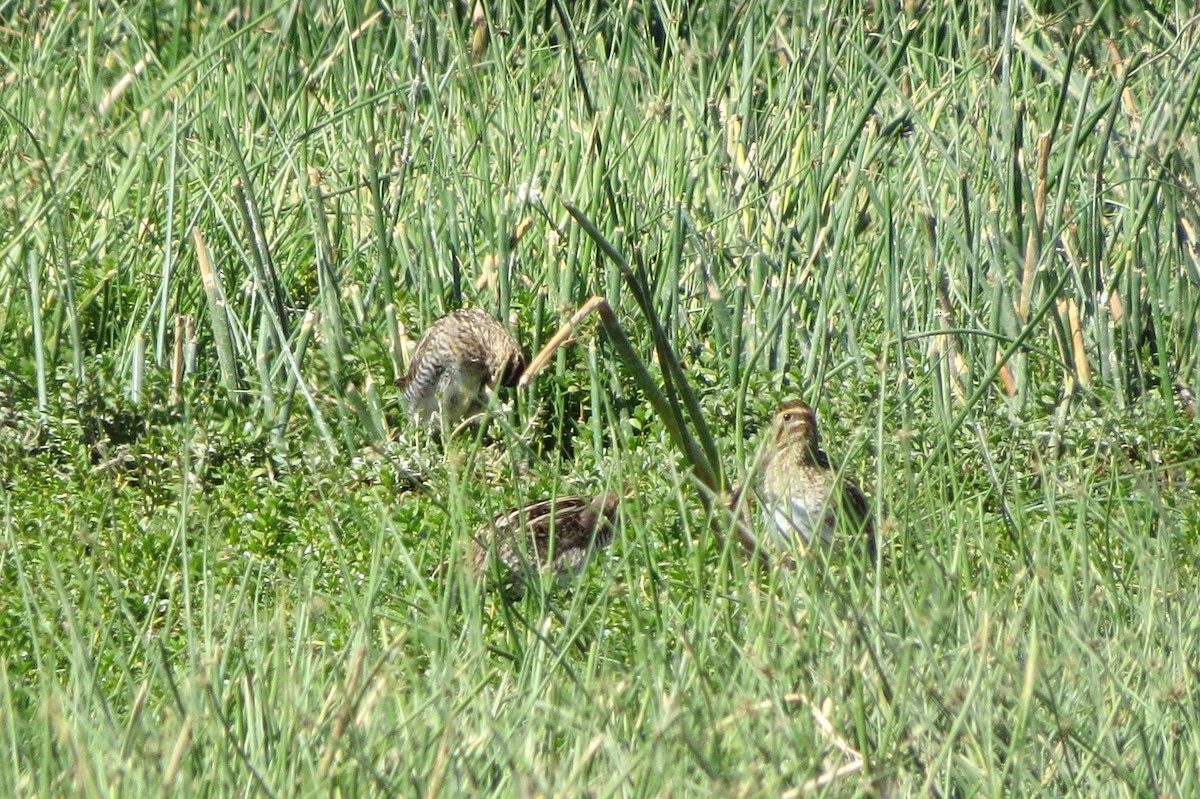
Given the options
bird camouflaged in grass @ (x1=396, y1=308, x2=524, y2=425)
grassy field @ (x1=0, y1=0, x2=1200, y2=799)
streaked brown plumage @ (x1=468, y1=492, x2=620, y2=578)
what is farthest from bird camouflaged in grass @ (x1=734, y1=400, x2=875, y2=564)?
bird camouflaged in grass @ (x1=396, y1=308, x2=524, y2=425)

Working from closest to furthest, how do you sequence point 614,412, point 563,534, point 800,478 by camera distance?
point 563,534
point 800,478
point 614,412

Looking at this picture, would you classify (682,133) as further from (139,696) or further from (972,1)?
(139,696)

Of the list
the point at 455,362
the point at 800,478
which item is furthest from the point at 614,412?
the point at 800,478

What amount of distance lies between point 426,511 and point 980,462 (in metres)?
1.67

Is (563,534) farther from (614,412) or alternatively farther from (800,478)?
(614,412)

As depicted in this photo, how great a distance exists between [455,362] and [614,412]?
0.56m

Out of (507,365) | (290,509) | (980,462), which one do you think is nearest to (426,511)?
(290,509)

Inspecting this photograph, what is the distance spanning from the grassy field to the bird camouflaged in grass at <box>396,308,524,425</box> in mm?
95

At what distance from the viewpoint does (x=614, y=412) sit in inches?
224

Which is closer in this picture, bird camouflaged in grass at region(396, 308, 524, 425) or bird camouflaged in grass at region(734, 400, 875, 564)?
bird camouflaged in grass at region(734, 400, 875, 564)

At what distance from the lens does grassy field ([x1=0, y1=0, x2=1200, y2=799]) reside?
116 inches

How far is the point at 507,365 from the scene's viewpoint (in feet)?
19.6

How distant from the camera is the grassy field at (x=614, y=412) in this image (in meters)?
2.94

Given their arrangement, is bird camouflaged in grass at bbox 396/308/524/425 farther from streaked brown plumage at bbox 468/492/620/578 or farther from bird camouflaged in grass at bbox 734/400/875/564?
bird camouflaged in grass at bbox 734/400/875/564
